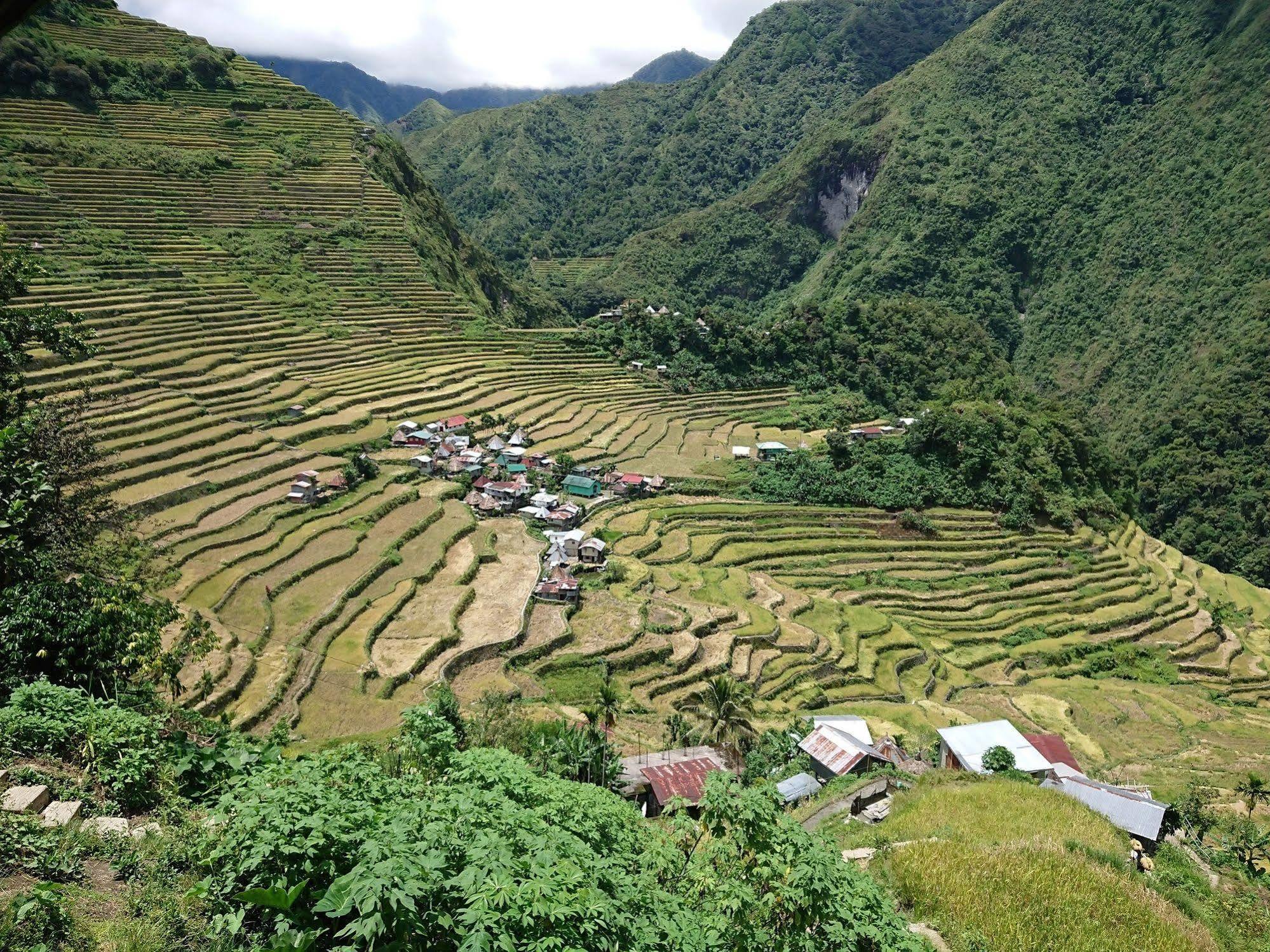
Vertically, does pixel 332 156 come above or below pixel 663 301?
above

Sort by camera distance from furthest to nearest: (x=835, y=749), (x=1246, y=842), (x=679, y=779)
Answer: (x=835, y=749)
(x=679, y=779)
(x=1246, y=842)

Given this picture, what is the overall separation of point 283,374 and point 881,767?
112 ft

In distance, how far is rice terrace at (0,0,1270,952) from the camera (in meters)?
5.97

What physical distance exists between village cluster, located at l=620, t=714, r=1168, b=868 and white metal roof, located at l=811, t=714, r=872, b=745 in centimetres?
2

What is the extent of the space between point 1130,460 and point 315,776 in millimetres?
73278

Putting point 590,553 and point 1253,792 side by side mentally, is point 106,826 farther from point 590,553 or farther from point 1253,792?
point 1253,792

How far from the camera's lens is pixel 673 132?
157m

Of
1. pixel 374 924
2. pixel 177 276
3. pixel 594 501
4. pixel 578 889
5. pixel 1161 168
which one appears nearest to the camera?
pixel 374 924

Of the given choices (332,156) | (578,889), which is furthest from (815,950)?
(332,156)

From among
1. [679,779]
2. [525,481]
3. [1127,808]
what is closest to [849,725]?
[679,779]

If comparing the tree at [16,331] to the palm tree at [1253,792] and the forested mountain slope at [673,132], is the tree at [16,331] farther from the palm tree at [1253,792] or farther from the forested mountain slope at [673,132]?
the forested mountain slope at [673,132]

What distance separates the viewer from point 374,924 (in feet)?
13.6

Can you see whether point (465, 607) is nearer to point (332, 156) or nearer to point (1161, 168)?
point (332, 156)

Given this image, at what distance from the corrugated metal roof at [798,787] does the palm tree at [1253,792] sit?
414 inches
